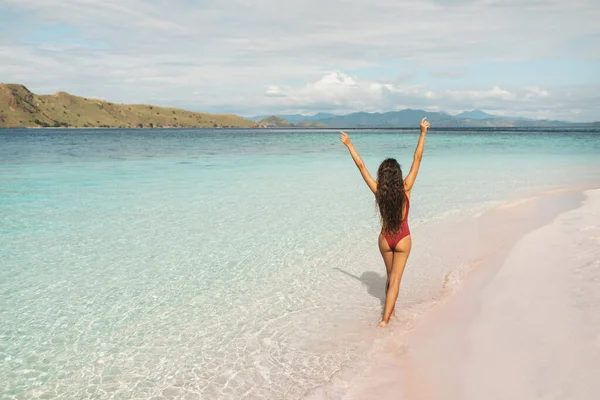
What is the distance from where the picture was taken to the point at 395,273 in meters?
7.18

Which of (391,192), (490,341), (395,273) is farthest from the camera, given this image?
(395,273)

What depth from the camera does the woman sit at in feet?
22.1

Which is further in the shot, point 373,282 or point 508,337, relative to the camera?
point 373,282

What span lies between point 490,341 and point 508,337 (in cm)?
29

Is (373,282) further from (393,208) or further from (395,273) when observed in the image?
(393,208)

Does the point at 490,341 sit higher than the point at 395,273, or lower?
lower

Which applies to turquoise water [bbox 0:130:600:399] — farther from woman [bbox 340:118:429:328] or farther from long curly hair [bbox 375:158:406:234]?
long curly hair [bbox 375:158:406:234]

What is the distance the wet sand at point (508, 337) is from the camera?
5.23 metres

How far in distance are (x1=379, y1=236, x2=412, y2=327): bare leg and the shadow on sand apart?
2.80 ft

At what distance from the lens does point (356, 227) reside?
1413cm

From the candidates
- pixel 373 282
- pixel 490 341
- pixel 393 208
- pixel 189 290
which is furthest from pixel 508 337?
pixel 189 290

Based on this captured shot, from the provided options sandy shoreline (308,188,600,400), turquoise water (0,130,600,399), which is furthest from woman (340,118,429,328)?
turquoise water (0,130,600,399)

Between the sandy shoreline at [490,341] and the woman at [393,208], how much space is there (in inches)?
29.6

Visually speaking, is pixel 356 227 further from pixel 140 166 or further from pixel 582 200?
pixel 140 166
